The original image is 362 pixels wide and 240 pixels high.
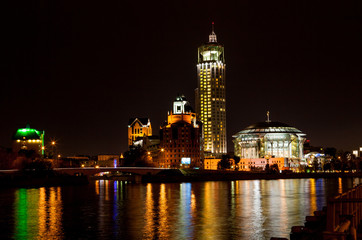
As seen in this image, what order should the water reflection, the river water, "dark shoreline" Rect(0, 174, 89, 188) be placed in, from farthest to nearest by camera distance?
"dark shoreline" Rect(0, 174, 89, 188) → the water reflection → the river water

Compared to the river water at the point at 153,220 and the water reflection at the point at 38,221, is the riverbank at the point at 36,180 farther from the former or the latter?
the river water at the point at 153,220

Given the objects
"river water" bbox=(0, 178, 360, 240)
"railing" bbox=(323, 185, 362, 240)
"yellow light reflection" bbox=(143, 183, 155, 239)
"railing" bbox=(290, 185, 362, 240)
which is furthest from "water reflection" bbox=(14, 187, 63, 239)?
"railing" bbox=(323, 185, 362, 240)

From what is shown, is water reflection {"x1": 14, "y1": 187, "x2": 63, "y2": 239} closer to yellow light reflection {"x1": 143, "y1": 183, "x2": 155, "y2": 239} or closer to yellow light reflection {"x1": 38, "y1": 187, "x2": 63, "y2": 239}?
yellow light reflection {"x1": 38, "y1": 187, "x2": 63, "y2": 239}

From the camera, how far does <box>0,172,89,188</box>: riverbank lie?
451ft

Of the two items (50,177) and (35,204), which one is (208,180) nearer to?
(50,177)

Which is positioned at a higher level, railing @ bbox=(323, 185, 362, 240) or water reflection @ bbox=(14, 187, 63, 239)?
railing @ bbox=(323, 185, 362, 240)

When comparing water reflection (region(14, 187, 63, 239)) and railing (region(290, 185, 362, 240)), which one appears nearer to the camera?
railing (region(290, 185, 362, 240))

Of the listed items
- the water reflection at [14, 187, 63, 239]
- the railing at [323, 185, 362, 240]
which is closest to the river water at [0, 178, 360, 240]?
the water reflection at [14, 187, 63, 239]

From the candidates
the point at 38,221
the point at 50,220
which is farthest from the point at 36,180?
the point at 38,221

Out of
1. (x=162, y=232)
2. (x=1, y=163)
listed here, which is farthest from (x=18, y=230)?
(x=1, y=163)

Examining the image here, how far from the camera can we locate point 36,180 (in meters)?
144

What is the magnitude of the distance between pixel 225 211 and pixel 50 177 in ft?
315

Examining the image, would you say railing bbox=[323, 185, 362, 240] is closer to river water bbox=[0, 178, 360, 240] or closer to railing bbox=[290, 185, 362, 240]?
railing bbox=[290, 185, 362, 240]

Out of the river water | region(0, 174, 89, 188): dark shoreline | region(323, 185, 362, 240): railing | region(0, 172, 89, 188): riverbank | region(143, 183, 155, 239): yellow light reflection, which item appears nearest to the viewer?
region(323, 185, 362, 240): railing
